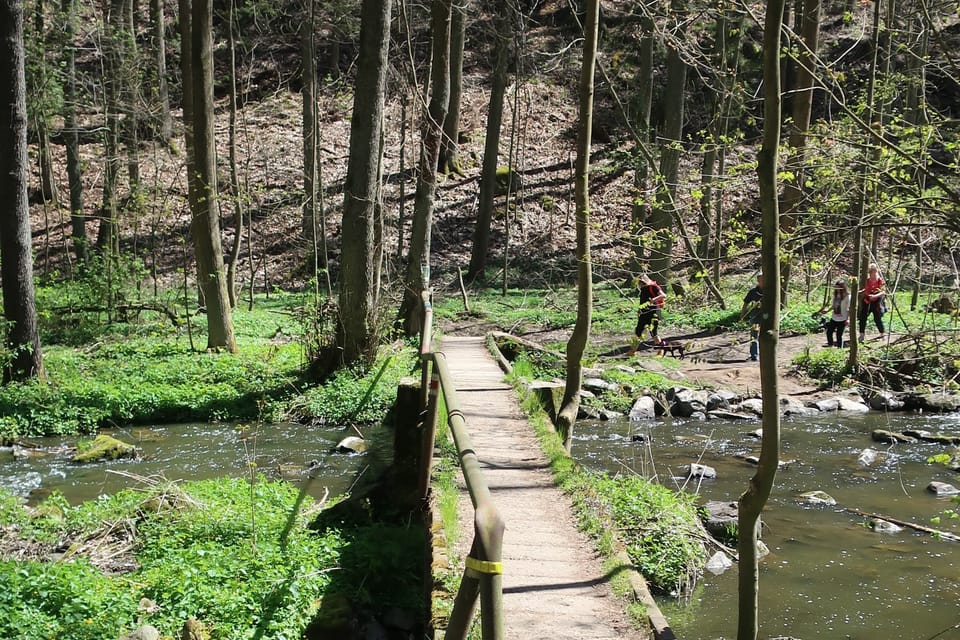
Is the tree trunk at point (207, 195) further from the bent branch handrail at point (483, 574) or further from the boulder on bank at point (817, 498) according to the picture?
the bent branch handrail at point (483, 574)

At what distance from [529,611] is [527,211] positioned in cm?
2988

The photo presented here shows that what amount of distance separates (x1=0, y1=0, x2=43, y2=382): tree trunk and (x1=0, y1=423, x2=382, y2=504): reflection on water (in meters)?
2.48

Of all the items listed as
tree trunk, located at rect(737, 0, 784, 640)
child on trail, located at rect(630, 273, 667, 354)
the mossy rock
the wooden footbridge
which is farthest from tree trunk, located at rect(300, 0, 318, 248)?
tree trunk, located at rect(737, 0, 784, 640)

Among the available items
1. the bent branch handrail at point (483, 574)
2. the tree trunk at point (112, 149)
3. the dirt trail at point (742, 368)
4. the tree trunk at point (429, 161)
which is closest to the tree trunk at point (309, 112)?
the tree trunk at point (112, 149)

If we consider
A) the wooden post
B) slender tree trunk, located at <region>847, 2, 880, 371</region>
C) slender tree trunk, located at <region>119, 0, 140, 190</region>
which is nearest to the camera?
slender tree trunk, located at <region>847, 2, 880, 371</region>

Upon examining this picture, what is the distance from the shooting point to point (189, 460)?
38.0 feet

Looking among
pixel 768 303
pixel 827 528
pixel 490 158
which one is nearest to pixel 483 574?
pixel 768 303

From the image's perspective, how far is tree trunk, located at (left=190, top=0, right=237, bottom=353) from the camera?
631 inches

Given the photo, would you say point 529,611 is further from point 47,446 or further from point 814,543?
point 47,446

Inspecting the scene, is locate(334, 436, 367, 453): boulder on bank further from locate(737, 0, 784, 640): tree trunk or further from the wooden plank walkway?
locate(737, 0, 784, 640): tree trunk

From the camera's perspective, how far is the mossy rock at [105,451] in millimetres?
11478

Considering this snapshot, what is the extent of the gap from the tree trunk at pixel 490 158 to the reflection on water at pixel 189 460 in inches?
649

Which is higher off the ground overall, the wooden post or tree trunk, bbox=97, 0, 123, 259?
tree trunk, bbox=97, 0, 123, 259

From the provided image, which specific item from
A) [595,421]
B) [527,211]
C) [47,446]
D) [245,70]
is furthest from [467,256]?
[47,446]
